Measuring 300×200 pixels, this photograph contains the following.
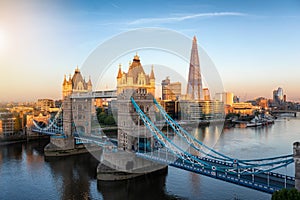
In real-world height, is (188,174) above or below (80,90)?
below

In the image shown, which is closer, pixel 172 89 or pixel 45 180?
pixel 45 180

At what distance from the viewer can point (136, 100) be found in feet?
55.5

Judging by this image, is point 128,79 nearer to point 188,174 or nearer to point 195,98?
point 188,174

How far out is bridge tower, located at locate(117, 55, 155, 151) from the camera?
16.5 metres

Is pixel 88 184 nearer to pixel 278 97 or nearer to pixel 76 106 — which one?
pixel 76 106

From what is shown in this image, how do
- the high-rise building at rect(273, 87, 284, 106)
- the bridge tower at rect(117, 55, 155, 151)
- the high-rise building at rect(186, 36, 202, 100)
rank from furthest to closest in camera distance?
the high-rise building at rect(273, 87, 284, 106) → the high-rise building at rect(186, 36, 202, 100) → the bridge tower at rect(117, 55, 155, 151)

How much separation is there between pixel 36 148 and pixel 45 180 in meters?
11.4

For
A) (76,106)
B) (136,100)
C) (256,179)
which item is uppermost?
(136,100)

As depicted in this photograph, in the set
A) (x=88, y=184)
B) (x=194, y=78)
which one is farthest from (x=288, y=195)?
(x=194, y=78)

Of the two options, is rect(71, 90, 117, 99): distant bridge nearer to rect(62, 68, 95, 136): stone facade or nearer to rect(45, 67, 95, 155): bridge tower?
rect(45, 67, 95, 155): bridge tower

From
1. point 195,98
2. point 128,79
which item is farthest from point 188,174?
point 195,98

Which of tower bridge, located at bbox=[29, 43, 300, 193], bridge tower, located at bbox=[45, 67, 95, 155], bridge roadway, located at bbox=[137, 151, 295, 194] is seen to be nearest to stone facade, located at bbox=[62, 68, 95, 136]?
bridge tower, located at bbox=[45, 67, 95, 155]

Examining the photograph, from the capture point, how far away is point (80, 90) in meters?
26.1

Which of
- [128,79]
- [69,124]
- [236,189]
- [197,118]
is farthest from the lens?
[197,118]
